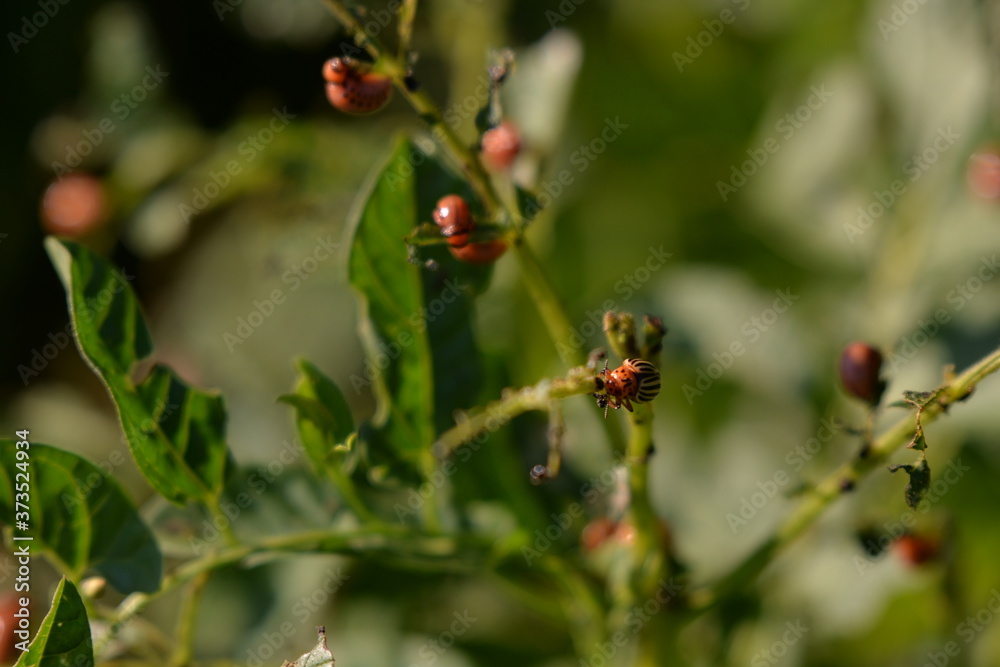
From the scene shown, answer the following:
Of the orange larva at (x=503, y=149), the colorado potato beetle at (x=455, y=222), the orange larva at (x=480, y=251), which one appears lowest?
the orange larva at (x=503, y=149)

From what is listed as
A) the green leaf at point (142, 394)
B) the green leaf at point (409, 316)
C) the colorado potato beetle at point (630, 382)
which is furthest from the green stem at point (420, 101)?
the green leaf at point (142, 394)

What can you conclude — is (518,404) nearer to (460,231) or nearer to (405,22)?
(460,231)

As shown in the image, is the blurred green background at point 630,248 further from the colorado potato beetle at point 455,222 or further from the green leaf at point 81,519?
the colorado potato beetle at point 455,222

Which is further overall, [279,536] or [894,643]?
[894,643]

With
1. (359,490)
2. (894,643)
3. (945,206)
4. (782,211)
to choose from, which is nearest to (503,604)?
(894,643)

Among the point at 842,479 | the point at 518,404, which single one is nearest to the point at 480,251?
the point at 518,404

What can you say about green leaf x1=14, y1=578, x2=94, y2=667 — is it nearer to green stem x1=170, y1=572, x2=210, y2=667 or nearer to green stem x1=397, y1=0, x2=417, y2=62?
green stem x1=170, y1=572, x2=210, y2=667

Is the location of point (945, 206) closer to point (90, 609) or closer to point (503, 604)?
point (503, 604)
